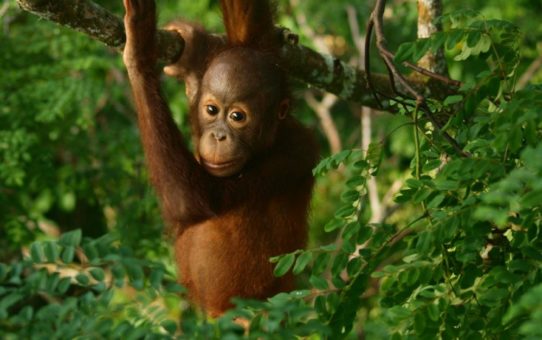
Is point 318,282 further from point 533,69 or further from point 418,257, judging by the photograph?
point 533,69

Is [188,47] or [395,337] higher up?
[188,47]

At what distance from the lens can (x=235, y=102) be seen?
5004 millimetres

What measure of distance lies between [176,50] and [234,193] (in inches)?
35.9

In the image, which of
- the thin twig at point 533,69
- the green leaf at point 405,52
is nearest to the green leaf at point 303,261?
the green leaf at point 405,52

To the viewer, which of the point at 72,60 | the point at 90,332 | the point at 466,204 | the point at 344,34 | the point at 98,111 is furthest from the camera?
the point at 344,34

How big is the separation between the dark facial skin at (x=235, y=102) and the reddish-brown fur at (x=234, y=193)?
2cm

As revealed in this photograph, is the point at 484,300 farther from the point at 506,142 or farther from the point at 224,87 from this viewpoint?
the point at 224,87

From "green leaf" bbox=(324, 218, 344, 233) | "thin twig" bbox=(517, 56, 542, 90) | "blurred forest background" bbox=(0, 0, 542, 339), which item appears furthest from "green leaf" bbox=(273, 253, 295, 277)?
"thin twig" bbox=(517, 56, 542, 90)

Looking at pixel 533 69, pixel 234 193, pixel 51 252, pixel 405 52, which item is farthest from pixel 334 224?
pixel 533 69

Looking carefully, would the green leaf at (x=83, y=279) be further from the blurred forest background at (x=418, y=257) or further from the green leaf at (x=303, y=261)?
the green leaf at (x=303, y=261)

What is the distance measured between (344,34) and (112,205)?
12.4 feet

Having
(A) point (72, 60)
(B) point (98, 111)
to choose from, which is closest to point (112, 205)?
(A) point (72, 60)

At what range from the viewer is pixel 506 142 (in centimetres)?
260

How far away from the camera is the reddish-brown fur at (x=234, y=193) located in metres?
4.93
